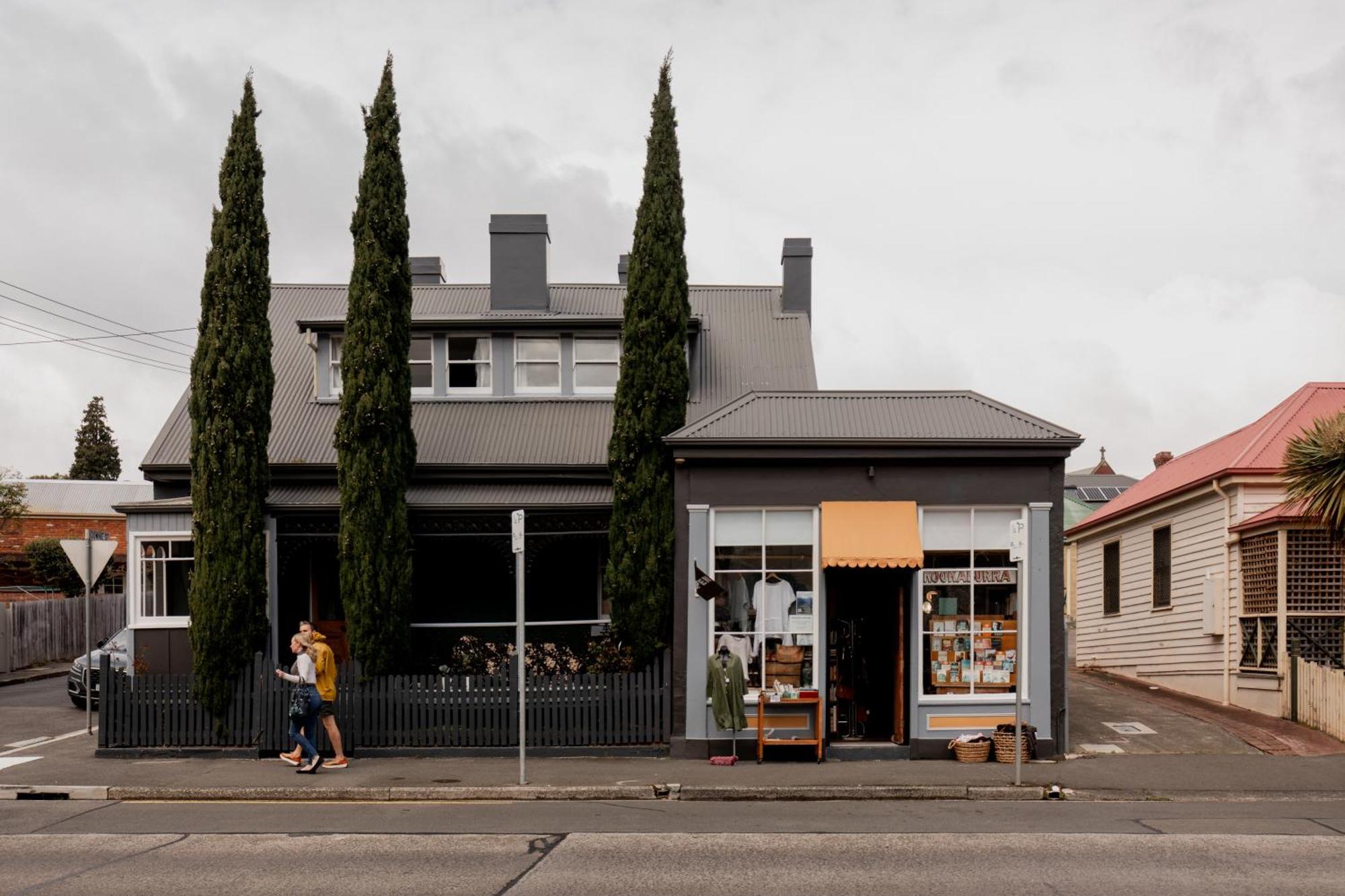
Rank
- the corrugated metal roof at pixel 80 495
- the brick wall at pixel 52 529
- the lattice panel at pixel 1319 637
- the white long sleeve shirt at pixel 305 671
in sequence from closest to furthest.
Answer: the white long sleeve shirt at pixel 305 671, the lattice panel at pixel 1319 637, the brick wall at pixel 52 529, the corrugated metal roof at pixel 80 495

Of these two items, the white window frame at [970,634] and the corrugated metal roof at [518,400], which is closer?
the white window frame at [970,634]

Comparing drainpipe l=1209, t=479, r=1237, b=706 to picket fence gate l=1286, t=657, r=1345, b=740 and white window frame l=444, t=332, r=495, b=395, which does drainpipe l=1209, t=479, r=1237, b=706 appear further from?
white window frame l=444, t=332, r=495, b=395

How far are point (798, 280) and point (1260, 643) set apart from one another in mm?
10922

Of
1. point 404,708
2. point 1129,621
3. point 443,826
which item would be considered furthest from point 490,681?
point 1129,621

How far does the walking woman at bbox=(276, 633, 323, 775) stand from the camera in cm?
1475

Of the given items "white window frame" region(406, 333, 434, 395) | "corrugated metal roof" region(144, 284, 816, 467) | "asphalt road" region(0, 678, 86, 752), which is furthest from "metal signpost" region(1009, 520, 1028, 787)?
"asphalt road" region(0, 678, 86, 752)

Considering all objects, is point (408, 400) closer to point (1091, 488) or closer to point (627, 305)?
point (627, 305)

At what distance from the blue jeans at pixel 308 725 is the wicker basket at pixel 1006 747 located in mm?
8207

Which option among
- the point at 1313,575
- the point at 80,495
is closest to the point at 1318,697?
the point at 1313,575

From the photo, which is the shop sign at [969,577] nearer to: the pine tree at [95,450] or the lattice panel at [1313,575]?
the lattice panel at [1313,575]

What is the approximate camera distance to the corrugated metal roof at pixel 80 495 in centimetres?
5494

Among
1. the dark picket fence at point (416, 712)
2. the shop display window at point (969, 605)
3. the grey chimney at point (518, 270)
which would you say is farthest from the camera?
the grey chimney at point (518, 270)

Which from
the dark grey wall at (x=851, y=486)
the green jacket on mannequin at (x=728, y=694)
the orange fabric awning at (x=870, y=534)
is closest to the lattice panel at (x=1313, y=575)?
the dark grey wall at (x=851, y=486)

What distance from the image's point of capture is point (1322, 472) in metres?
16.6
